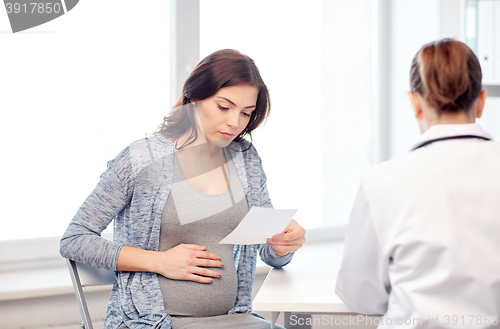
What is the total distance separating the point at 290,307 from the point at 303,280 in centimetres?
19

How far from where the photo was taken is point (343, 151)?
227cm

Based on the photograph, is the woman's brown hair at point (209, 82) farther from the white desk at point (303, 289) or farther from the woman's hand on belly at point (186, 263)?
the white desk at point (303, 289)

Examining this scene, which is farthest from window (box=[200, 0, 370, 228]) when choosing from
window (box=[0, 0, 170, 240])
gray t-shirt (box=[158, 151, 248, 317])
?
gray t-shirt (box=[158, 151, 248, 317])

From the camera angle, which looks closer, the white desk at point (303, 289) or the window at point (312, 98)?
the white desk at point (303, 289)

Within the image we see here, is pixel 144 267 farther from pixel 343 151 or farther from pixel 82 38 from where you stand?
pixel 343 151

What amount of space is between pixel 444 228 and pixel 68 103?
1.49 m

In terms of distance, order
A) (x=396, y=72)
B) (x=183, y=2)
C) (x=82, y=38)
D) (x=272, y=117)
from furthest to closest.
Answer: (x=396, y=72), (x=272, y=117), (x=183, y=2), (x=82, y=38)

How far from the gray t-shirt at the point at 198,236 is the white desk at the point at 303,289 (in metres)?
0.15

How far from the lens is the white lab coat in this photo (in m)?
0.72

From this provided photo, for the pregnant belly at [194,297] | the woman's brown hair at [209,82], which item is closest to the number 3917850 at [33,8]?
the woman's brown hair at [209,82]

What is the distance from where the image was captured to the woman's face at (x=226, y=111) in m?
1.25

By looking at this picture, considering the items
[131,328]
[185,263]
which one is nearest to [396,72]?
[185,263]

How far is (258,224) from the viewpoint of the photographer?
41.2 inches

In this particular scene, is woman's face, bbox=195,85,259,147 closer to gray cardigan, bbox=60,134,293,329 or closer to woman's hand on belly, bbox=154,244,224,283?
gray cardigan, bbox=60,134,293,329
